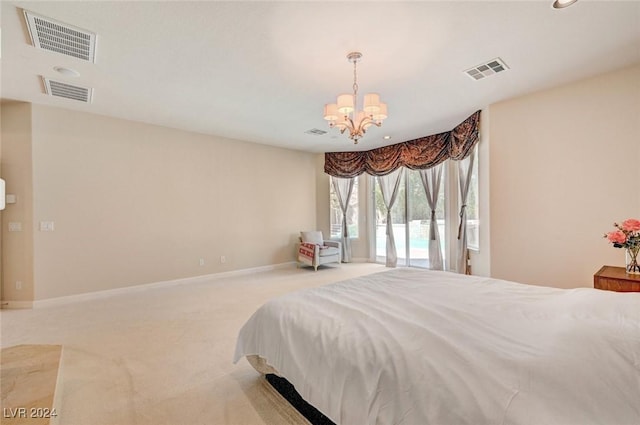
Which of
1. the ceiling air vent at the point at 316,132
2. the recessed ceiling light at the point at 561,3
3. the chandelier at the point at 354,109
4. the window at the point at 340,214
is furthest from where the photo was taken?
the window at the point at 340,214

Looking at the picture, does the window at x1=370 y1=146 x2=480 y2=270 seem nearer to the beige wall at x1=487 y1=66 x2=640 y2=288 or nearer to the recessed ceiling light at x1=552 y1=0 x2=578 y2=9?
the beige wall at x1=487 y1=66 x2=640 y2=288

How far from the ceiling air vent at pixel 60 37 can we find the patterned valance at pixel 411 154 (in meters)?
4.86

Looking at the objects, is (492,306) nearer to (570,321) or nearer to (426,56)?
(570,321)

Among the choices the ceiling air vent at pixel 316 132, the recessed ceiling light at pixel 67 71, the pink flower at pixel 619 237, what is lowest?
the pink flower at pixel 619 237

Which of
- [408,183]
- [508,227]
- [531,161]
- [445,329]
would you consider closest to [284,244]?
[408,183]

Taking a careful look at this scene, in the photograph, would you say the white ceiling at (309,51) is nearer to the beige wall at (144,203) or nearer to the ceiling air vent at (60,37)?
the ceiling air vent at (60,37)

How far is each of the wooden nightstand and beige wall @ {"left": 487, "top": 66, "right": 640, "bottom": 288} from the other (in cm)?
65

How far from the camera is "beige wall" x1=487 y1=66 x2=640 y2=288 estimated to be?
9.98 ft

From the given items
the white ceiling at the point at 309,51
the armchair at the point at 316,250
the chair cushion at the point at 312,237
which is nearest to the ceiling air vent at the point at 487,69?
the white ceiling at the point at 309,51

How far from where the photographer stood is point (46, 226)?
396 cm

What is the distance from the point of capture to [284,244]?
6594 millimetres

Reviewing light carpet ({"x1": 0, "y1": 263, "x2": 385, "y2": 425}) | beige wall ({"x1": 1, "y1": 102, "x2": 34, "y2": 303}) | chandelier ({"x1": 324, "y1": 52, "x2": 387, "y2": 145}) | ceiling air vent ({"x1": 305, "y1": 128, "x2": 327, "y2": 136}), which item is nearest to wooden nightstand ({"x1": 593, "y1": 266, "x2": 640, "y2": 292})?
chandelier ({"x1": 324, "y1": 52, "x2": 387, "y2": 145})

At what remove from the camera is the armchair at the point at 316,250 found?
6.09 meters

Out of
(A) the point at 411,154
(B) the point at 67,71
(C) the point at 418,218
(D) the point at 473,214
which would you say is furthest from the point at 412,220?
(B) the point at 67,71
